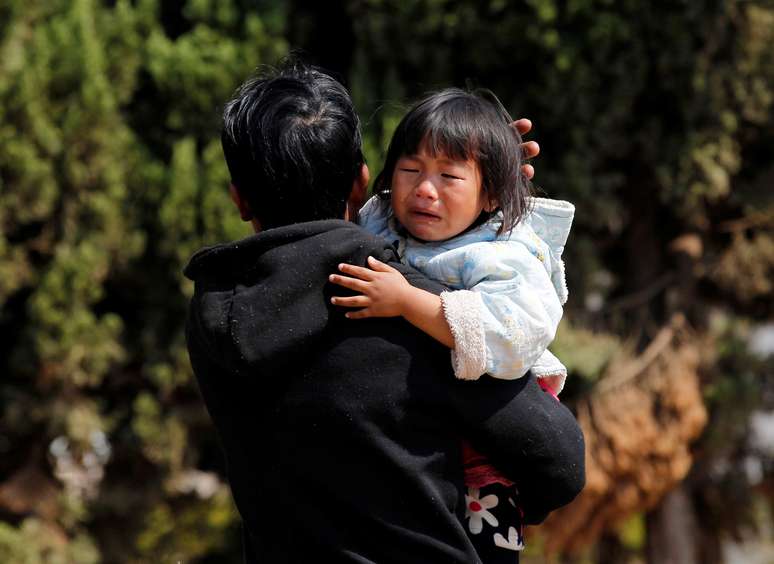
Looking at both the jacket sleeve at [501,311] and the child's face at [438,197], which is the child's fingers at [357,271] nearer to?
the jacket sleeve at [501,311]

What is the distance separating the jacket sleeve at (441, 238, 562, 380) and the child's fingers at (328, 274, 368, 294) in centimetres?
13

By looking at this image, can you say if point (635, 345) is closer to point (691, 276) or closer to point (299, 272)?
point (691, 276)

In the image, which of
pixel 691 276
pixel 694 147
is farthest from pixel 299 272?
pixel 691 276

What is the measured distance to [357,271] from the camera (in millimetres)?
1664

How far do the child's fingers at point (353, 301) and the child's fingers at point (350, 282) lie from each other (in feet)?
0.04

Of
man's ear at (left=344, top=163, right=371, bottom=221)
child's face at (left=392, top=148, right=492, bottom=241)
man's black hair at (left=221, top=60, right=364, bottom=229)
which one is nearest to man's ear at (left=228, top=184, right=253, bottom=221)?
man's black hair at (left=221, top=60, right=364, bottom=229)

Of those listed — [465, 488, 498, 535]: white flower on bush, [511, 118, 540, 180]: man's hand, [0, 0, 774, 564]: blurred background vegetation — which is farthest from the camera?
[0, 0, 774, 564]: blurred background vegetation

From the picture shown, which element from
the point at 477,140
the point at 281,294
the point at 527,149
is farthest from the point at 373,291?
the point at 527,149

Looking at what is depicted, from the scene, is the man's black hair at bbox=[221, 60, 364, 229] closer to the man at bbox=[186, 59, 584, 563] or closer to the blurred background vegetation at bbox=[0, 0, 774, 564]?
the man at bbox=[186, 59, 584, 563]

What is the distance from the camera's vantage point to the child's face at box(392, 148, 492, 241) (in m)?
1.86

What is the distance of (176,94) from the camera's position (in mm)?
5355

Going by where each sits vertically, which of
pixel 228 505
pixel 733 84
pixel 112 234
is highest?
pixel 733 84

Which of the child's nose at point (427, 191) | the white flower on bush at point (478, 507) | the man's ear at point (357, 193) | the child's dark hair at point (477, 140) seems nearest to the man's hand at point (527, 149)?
the child's dark hair at point (477, 140)

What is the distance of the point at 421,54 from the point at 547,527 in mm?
2353
